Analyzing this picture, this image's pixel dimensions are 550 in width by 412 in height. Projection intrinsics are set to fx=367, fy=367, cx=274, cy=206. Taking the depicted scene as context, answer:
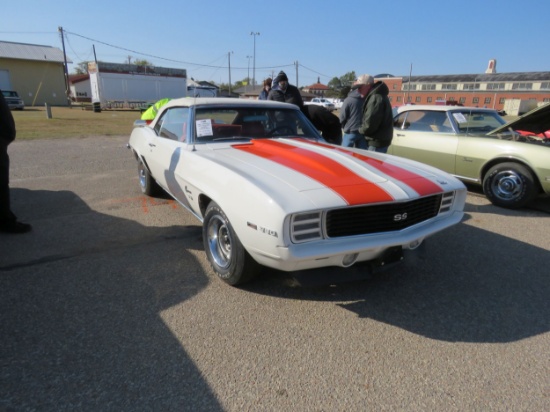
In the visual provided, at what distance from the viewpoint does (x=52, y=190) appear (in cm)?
568

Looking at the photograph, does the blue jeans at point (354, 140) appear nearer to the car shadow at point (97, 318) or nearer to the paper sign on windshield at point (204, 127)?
the paper sign on windshield at point (204, 127)

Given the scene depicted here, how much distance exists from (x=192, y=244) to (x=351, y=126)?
310cm

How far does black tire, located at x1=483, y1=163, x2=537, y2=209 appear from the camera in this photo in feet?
16.8

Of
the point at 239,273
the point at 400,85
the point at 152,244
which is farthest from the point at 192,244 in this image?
the point at 400,85

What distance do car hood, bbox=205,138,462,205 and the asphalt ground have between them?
1.82 ft

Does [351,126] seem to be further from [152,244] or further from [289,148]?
[152,244]

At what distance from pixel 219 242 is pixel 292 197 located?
0.99 meters

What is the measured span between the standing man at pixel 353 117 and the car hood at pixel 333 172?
204cm

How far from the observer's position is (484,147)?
5598mm

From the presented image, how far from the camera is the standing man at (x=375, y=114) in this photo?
16.5 ft

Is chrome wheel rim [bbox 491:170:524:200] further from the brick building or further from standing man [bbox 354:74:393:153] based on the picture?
the brick building

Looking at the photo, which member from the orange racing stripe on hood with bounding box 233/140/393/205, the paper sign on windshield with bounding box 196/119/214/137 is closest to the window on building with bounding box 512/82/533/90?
the orange racing stripe on hood with bounding box 233/140/393/205

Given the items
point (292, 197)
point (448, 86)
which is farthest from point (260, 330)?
point (448, 86)

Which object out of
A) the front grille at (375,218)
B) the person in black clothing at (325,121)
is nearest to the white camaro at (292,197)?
the front grille at (375,218)
